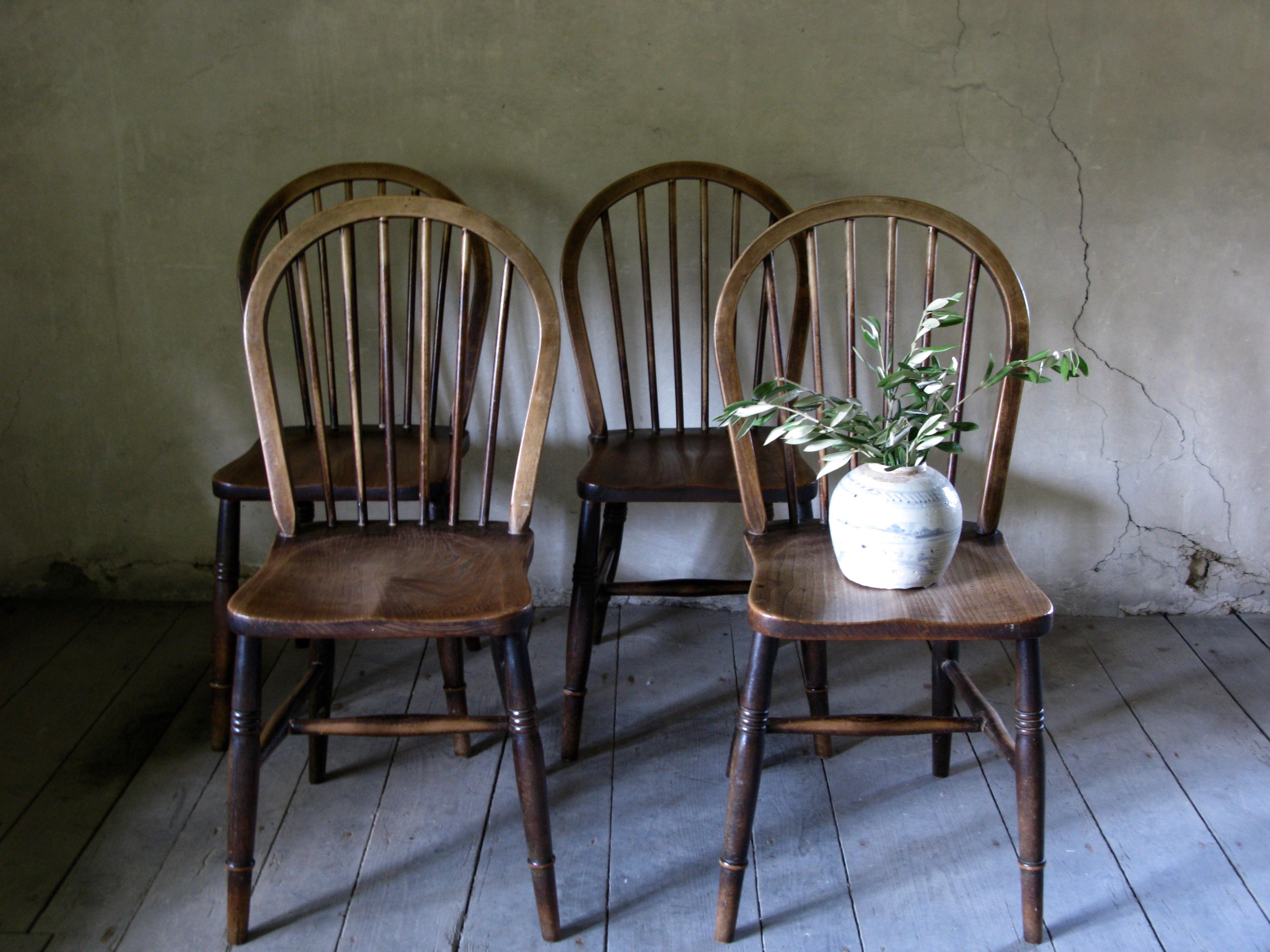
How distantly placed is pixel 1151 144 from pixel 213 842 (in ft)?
6.55

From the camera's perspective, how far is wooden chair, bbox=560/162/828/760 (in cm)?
159

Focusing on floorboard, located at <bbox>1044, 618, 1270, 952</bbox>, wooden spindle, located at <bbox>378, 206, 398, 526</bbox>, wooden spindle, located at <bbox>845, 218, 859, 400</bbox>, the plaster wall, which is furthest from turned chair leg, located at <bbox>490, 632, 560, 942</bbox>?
the plaster wall

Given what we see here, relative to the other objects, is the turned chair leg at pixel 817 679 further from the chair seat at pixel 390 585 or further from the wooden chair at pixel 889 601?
the chair seat at pixel 390 585

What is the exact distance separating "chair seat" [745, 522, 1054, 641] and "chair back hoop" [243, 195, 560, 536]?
0.36 metres

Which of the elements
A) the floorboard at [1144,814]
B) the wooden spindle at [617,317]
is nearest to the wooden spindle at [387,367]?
the wooden spindle at [617,317]

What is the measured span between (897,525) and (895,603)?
9cm

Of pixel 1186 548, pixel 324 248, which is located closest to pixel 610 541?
pixel 324 248

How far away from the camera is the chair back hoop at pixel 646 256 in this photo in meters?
1.80

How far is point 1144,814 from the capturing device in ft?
5.02

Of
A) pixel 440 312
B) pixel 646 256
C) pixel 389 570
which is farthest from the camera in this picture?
pixel 646 256

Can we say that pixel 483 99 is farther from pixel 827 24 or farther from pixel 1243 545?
pixel 1243 545

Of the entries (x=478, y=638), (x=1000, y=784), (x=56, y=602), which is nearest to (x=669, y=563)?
(x=478, y=638)

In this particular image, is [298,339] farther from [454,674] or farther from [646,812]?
[646,812]

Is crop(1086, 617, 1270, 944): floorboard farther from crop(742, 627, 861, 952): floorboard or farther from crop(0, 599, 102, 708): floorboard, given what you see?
crop(0, 599, 102, 708): floorboard
